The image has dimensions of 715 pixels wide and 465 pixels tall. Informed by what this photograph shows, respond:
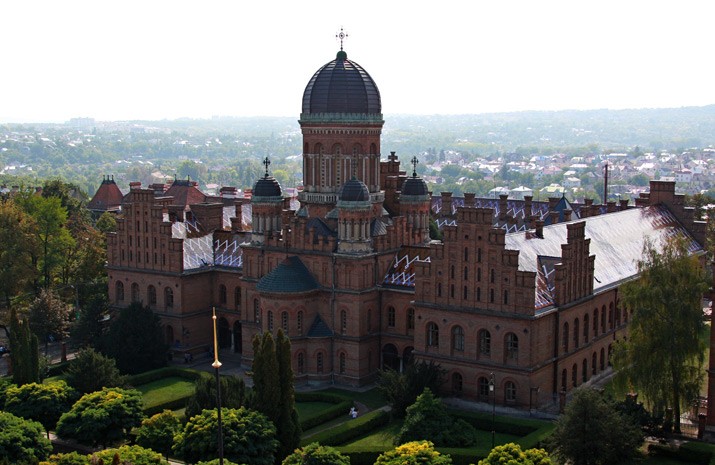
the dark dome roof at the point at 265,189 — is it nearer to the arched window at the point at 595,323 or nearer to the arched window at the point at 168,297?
the arched window at the point at 168,297

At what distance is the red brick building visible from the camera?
6500cm

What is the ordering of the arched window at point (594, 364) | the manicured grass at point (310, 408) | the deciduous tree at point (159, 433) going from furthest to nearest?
the arched window at point (594, 364) → the manicured grass at point (310, 408) → the deciduous tree at point (159, 433)

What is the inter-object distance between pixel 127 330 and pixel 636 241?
1744 inches

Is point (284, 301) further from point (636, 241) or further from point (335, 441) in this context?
point (636, 241)

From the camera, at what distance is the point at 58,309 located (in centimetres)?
8362

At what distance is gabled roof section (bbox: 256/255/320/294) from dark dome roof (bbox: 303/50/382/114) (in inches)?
522

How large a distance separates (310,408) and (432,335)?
10.2 metres

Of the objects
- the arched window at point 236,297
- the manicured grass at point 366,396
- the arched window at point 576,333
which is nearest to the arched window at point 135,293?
the arched window at point 236,297

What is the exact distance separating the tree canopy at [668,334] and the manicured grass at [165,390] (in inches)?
1260

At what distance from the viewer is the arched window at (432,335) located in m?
67.9

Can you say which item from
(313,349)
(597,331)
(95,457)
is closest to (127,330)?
(313,349)

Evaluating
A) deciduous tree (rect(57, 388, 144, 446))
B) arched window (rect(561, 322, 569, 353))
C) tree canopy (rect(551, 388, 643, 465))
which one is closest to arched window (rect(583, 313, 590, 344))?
arched window (rect(561, 322, 569, 353))

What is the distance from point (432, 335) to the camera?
224 feet

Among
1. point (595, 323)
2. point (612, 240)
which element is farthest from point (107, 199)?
point (595, 323)
